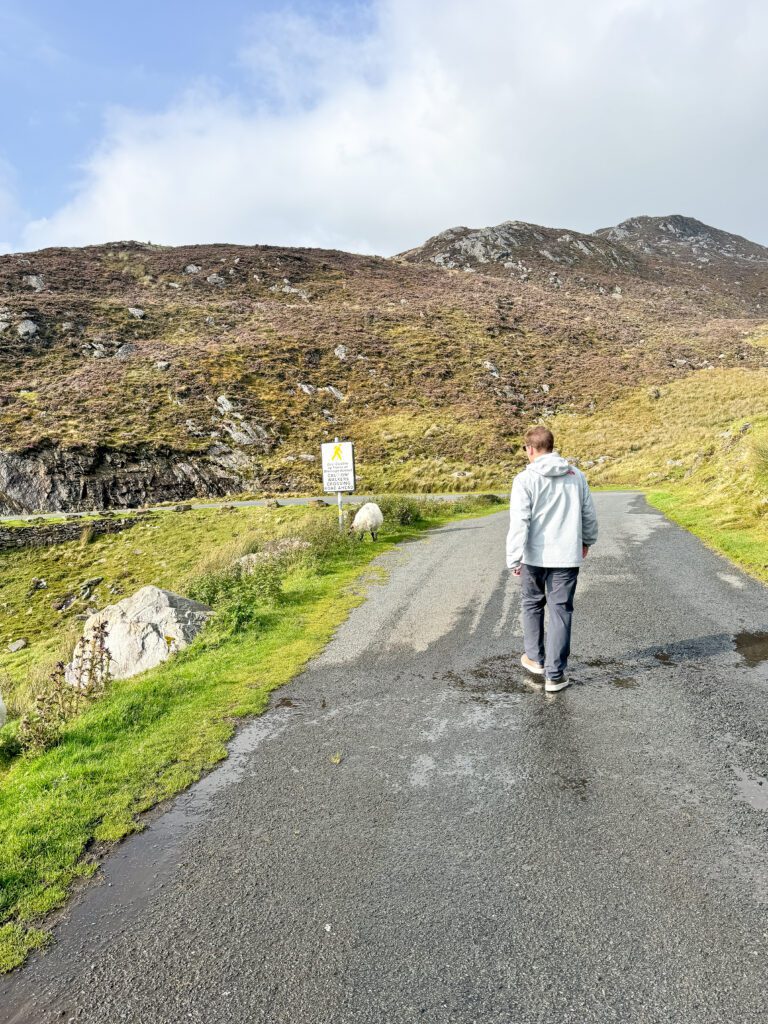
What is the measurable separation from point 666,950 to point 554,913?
0.52 metres

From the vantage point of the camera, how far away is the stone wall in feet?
84.3

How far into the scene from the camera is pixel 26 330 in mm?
49969

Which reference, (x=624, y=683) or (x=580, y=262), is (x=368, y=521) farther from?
(x=580, y=262)

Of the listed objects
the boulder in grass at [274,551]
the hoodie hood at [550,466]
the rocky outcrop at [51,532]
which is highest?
the hoodie hood at [550,466]

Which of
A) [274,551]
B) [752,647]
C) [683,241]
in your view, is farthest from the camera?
[683,241]

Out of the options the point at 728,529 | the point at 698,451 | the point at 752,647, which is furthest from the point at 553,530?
the point at 698,451

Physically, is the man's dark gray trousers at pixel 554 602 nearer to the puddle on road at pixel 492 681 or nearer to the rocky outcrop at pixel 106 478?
the puddle on road at pixel 492 681

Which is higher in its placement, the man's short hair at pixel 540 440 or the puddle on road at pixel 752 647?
the man's short hair at pixel 540 440

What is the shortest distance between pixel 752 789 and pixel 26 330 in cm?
5909

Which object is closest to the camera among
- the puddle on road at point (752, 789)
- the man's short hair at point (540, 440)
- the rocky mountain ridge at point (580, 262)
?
the puddle on road at point (752, 789)

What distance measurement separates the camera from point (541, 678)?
20.6 ft

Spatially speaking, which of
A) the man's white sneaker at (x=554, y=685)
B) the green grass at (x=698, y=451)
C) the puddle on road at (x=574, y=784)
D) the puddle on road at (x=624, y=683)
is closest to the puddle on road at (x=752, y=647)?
the puddle on road at (x=624, y=683)

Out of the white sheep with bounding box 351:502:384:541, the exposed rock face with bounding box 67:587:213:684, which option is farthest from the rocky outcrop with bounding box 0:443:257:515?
the exposed rock face with bounding box 67:587:213:684

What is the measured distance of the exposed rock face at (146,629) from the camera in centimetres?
784
